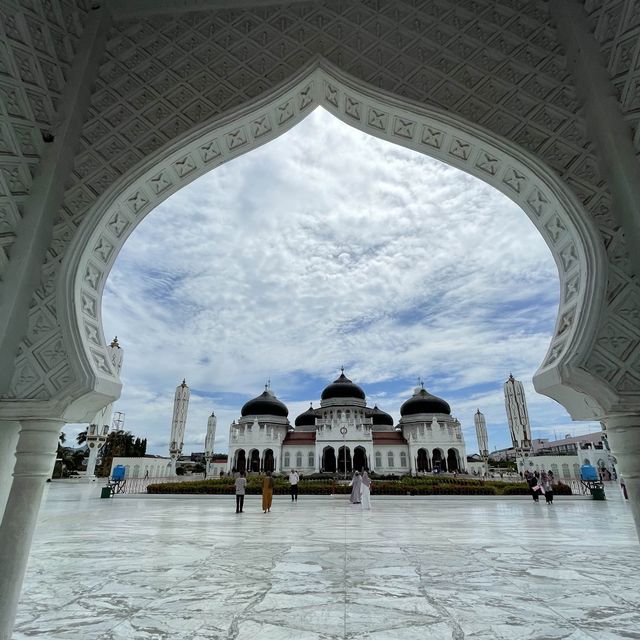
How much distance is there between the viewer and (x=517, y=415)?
18.4 m

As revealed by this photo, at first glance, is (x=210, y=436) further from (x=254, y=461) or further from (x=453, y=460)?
(x=453, y=460)

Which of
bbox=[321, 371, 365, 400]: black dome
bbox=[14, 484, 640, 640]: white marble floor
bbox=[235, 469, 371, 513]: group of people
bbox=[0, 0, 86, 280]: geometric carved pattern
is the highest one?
bbox=[321, 371, 365, 400]: black dome

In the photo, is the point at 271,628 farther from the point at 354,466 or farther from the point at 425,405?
the point at 425,405

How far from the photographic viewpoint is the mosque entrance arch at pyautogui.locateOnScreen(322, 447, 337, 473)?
32.4 metres

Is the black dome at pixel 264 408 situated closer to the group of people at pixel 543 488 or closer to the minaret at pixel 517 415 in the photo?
the minaret at pixel 517 415

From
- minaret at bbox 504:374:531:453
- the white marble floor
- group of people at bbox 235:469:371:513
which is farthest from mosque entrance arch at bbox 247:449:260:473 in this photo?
the white marble floor

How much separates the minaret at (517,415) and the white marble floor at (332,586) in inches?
543

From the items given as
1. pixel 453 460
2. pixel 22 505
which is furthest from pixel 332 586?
pixel 453 460

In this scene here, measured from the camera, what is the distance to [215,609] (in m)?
2.29

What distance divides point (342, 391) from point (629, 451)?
114 feet

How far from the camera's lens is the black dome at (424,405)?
113 feet

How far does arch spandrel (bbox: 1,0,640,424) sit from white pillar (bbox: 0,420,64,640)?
0.37 metres

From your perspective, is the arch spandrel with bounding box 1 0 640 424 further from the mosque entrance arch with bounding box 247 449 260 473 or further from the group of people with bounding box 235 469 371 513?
the mosque entrance arch with bounding box 247 449 260 473

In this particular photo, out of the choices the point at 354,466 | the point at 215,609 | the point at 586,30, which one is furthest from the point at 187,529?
the point at 354,466
